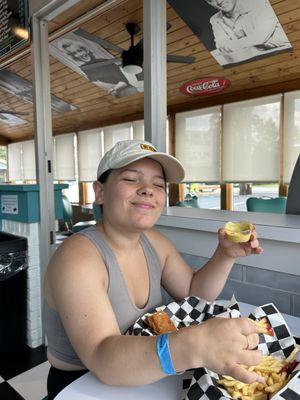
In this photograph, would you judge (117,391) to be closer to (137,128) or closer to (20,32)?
(20,32)

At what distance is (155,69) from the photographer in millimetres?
1846

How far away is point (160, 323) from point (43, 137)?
2188 mm

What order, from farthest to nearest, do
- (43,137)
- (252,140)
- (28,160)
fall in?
(28,160)
(252,140)
(43,137)

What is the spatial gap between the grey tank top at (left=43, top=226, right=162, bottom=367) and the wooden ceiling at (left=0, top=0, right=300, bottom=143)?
2188 mm

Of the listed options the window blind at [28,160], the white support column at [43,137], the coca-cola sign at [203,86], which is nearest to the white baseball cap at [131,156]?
the white support column at [43,137]

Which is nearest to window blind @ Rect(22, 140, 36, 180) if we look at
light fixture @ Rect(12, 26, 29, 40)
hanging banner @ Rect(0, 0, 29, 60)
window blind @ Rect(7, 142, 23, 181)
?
window blind @ Rect(7, 142, 23, 181)

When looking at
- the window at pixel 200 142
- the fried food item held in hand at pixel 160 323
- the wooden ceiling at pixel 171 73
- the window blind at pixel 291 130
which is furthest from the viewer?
the window at pixel 200 142

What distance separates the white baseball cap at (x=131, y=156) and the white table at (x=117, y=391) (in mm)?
609

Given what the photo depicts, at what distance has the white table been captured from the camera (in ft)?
2.38

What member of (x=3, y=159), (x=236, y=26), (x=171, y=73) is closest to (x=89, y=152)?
(x=171, y=73)

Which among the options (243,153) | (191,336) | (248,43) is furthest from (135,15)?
(191,336)

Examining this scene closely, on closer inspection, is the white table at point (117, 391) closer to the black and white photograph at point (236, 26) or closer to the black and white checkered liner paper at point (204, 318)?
the black and white checkered liner paper at point (204, 318)

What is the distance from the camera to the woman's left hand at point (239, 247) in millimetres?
1021

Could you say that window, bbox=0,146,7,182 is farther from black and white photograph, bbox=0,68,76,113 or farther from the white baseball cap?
the white baseball cap
